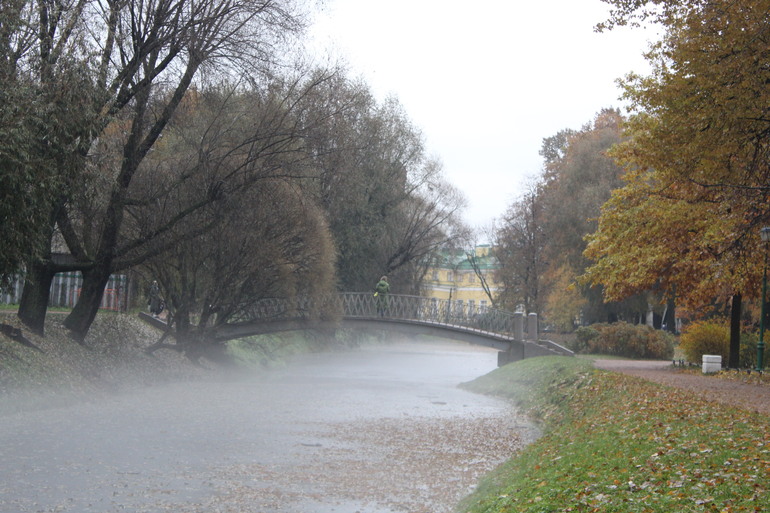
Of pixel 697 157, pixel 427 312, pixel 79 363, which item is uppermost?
pixel 697 157

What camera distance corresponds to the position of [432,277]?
5891cm

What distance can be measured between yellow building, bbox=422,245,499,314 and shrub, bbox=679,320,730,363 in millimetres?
9129

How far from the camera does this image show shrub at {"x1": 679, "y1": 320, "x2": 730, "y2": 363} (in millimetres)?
26141

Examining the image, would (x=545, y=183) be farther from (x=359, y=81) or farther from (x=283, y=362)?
(x=283, y=362)

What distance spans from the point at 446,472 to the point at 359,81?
88.9 feet

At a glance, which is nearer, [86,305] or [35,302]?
[35,302]

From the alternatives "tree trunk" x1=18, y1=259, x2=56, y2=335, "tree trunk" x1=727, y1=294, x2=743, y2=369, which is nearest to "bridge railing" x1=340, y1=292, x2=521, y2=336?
"tree trunk" x1=727, y1=294, x2=743, y2=369

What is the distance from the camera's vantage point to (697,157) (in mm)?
16375

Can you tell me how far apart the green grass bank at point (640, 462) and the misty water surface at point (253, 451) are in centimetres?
114

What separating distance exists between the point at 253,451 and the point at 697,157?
35.4 ft

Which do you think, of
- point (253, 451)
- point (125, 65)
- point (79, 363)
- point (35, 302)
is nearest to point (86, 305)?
point (35, 302)

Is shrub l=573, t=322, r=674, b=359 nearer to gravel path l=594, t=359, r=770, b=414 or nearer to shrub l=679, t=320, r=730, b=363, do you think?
shrub l=679, t=320, r=730, b=363

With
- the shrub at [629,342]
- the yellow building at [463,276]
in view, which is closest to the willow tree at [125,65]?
the yellow building at [463,276]

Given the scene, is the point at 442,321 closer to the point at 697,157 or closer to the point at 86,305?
the point at 86,305
